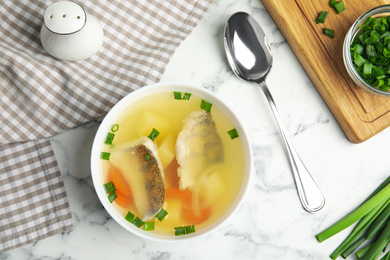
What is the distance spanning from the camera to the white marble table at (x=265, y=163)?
1269 millimetres

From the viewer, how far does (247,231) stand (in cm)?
131

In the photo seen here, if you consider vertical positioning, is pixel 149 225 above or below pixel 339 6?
below

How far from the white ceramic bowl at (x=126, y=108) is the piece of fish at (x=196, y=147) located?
60 millimetres

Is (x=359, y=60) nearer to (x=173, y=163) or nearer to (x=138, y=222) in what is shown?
(x=173, y=163)

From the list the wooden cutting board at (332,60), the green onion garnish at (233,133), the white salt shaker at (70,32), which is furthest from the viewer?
the wooden cutting board at (332,60)

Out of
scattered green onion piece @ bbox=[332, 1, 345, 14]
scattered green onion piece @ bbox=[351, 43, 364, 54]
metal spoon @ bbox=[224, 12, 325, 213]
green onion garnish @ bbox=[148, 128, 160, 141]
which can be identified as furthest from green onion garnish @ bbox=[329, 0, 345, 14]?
green onion garnish @ bbox=[148, 128, 160, 141]

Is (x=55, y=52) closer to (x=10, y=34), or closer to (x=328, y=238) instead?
(x=10, y=34)

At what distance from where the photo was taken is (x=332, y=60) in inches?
51.4

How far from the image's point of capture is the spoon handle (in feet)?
4.28

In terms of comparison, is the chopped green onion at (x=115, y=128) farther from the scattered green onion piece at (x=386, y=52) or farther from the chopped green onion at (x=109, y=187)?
the scattered green onion piece at (x=386, y=52)

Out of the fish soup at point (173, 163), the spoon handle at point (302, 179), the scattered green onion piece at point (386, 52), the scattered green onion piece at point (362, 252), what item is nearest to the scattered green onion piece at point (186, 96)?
the fish soup at point (173, 163)

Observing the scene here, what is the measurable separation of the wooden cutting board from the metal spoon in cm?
9

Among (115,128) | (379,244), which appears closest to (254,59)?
(115,128)

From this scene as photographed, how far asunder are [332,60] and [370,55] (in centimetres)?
11
